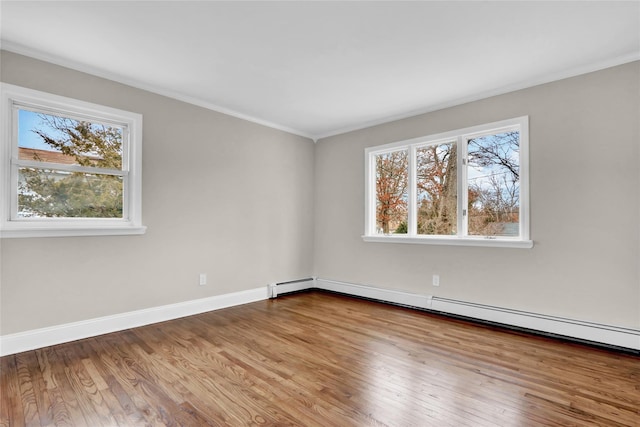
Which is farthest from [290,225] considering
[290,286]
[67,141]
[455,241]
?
[67,141]

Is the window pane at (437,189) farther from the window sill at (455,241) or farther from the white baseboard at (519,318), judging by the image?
the white baseboard at (519,318)

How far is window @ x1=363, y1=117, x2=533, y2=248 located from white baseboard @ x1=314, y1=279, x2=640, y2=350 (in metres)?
0.71

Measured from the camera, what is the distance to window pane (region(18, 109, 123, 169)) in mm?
2820

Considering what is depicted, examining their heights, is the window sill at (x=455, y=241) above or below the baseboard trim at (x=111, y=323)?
above

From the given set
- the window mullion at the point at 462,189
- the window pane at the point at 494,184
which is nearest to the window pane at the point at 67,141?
the window mullion at the point at 462,189

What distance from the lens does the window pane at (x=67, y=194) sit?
2.79 m

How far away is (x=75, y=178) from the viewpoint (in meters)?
3.04

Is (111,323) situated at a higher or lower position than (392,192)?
lower

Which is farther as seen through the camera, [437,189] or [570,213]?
[437,189]

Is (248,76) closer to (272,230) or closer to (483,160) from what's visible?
(272,230)

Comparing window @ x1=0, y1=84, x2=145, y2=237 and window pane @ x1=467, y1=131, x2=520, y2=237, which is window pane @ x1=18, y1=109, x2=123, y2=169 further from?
window pane @ x1=467, y1=131, x2=520, y2=237

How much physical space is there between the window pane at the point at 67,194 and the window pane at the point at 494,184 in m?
3.93

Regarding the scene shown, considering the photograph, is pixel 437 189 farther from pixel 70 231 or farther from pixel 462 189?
pixel 70 231

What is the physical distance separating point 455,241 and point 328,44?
2.59m
